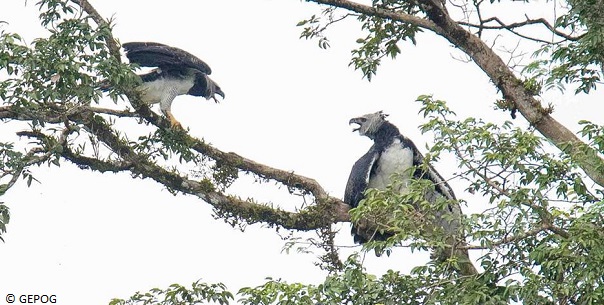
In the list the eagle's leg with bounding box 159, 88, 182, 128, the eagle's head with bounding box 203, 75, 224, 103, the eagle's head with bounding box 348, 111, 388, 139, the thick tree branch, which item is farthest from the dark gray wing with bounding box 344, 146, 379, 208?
the eagle's head with bounding box 203, 75, 224, 103

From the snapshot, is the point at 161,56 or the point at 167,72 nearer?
the point at 161,56

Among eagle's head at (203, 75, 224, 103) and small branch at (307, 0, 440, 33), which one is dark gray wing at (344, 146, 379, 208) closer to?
small branch at (307, 0, 440, 33)

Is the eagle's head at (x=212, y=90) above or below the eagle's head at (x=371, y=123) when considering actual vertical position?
above

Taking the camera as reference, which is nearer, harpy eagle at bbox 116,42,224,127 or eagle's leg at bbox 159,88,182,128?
harpy eagle at bbox 116,42,224,127

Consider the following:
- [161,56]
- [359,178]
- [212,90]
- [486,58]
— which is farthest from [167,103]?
[486,58]

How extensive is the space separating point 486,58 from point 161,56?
2.75m

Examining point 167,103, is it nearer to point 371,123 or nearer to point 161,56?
point 161,56

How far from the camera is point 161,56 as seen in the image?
916 cm

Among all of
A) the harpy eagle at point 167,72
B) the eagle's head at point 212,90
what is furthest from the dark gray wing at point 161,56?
the eagle's head at point 212,90

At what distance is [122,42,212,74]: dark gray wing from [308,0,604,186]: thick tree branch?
1.76 meters

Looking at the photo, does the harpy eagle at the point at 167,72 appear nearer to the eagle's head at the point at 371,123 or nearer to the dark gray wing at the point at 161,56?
the dark gray wing at the point at 161,56

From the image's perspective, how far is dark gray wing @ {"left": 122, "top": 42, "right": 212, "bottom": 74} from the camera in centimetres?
891

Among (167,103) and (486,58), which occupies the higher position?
(167,103)

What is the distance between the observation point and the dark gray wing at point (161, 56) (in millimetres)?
8906
